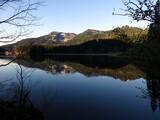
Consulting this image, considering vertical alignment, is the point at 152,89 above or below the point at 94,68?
above

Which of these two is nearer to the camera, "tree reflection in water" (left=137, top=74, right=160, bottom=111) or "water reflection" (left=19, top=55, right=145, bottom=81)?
"tree reflection in water" (left=137, top=74, right=160, bottom=111)

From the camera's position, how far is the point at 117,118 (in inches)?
1062

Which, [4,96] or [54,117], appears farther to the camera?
[4,96]

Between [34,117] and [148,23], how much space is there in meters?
19.1

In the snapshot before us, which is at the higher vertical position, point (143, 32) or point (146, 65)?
point (143, 32)

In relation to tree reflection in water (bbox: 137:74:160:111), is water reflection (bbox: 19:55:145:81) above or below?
below

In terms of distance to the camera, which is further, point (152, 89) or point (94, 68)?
point (94, 68)

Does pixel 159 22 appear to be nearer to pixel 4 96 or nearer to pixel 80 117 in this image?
pixel 80 117

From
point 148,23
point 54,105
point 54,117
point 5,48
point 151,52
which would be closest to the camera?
point 151,52

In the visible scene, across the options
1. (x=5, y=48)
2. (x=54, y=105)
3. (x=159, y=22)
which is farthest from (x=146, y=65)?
(x=54, y=105)

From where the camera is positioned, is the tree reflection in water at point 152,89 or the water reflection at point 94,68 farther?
the water reflection at point 94,68

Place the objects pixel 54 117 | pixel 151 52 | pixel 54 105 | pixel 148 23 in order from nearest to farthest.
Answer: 1. pixel 151 52
2. pixel 148 23
3. pixel 54 117
4. pixel 54 105

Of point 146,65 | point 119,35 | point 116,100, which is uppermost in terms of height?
point 119,35

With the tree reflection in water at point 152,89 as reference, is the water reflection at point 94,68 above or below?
below
